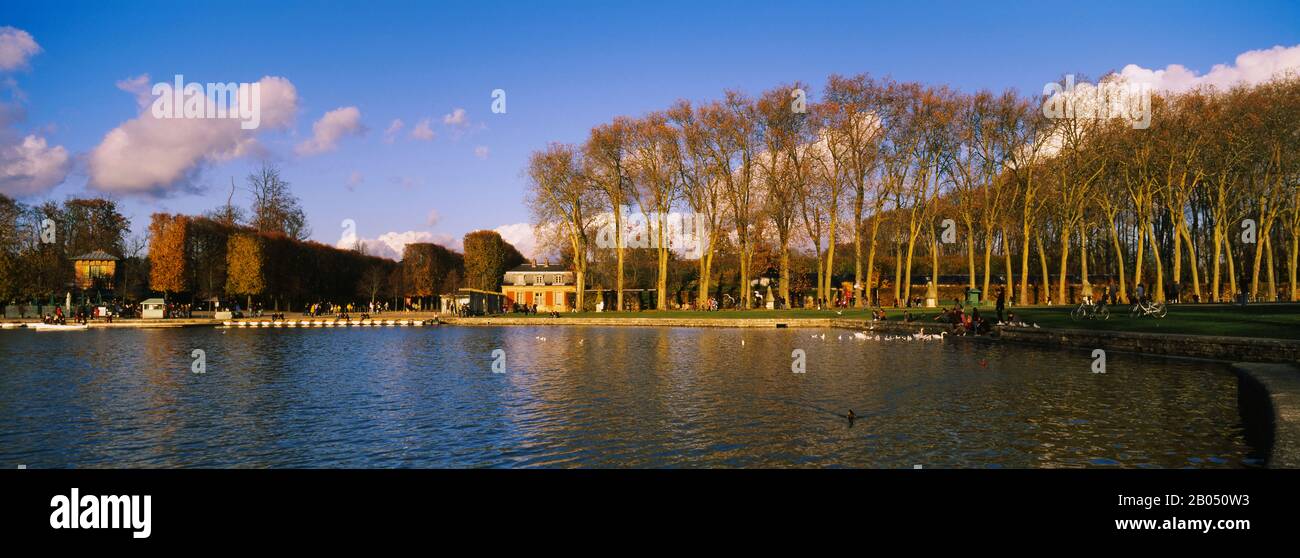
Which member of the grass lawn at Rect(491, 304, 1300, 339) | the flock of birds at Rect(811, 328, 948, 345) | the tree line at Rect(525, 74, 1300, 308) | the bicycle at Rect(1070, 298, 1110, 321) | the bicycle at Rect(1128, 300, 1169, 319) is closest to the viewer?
the grass lawn at Rect(491, 304, 1300, 339)

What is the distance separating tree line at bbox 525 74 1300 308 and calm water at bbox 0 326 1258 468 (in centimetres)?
2992

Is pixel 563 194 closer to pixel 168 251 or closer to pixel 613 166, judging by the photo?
pixel 613 166

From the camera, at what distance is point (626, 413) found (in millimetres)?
14992

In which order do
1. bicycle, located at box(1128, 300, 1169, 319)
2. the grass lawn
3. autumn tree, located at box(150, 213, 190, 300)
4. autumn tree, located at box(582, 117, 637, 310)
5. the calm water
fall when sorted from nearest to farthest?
1. the calm water
2. the grass lawn
3. bicycle, located at box(1128, 300, 1169, 319)
4. autumn tree, located at box(582, 117, 637, 310)
5. autumn tree, located at box(150, 213, 190, 300)

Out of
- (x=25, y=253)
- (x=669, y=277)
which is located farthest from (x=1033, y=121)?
(x=25, y=253)

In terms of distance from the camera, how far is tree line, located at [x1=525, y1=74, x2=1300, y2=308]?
4816 centimetres

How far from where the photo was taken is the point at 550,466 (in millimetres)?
10656

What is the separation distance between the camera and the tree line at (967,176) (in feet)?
158

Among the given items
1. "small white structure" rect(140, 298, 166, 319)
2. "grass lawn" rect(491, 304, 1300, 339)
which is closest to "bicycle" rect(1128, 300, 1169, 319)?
"grass lawn" rect(491, 304, 1300, 339)

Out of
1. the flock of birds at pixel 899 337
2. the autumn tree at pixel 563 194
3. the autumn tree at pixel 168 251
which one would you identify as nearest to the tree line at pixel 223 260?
the autumn tree at pixel 168 251

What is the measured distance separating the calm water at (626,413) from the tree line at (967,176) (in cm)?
2992

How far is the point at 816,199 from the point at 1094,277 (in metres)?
31.8

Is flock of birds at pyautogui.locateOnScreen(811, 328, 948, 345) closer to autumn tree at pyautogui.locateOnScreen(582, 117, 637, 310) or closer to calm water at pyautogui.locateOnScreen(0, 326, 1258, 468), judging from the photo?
calm water at pyautogui.locateOnScreen(0, 326, 1258, 468)
